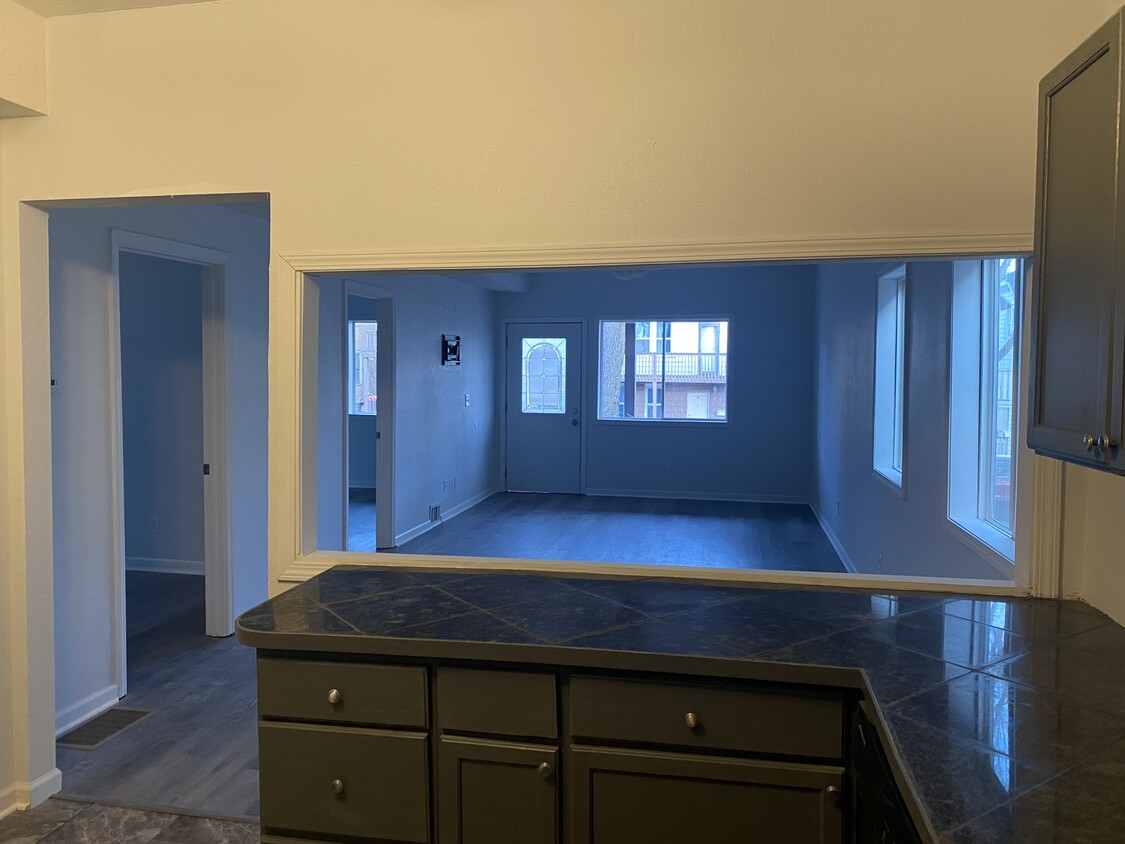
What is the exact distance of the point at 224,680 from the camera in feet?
12.5

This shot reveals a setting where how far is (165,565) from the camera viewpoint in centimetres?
580

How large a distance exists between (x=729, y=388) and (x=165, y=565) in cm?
605

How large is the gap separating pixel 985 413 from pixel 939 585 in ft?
4.04

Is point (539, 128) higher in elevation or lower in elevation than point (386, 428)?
higher

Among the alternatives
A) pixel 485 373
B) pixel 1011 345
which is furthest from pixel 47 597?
pixel 485 373

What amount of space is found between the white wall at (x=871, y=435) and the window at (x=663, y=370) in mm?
1641

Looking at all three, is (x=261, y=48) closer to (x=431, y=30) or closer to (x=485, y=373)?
(x=431, y=30)

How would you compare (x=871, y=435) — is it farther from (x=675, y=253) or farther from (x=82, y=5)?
(x=82, y=5)

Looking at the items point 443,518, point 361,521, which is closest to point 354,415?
point 361,521

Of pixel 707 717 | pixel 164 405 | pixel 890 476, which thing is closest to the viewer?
pixel 707 717

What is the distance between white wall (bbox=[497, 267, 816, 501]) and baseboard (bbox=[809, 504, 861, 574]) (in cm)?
99

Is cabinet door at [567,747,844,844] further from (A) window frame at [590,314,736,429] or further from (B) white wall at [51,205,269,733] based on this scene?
(A) window frame at [590,314,736,429]

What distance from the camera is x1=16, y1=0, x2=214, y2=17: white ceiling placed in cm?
235

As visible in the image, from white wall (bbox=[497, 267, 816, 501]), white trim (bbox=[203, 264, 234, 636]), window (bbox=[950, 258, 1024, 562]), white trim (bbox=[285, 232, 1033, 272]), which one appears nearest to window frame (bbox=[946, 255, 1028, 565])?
window (bbox=[950, 258, 1024, 562])
